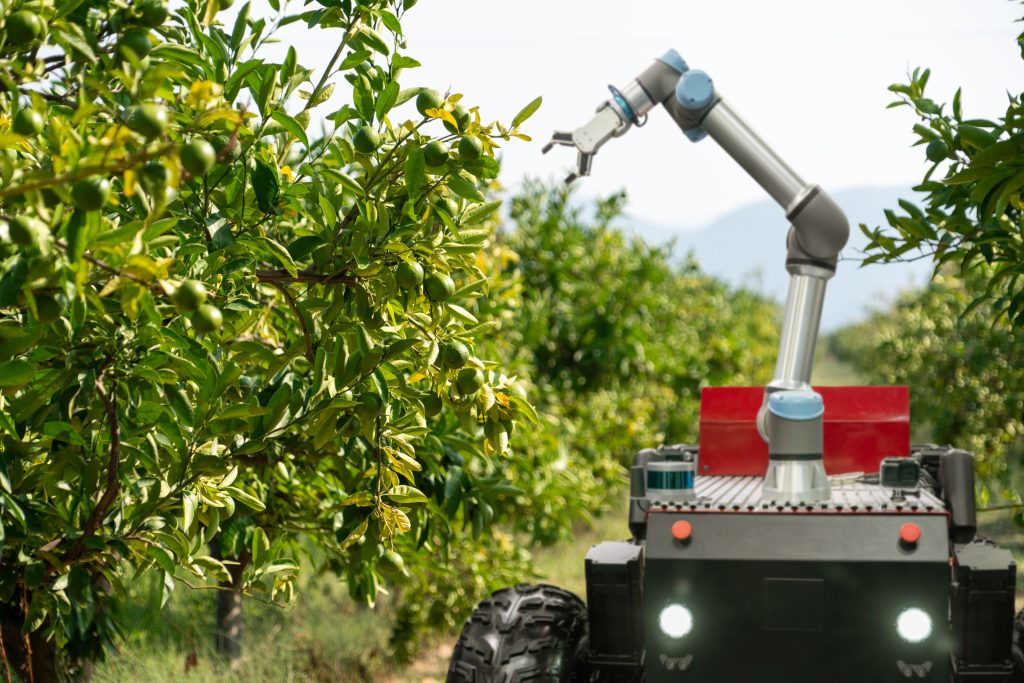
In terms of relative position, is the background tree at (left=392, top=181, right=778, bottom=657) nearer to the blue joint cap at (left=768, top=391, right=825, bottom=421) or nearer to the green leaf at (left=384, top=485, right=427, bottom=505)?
the blue joint cap at (left=768, top=391, right=825, bottom=421)

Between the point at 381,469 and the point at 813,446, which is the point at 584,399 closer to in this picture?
the point at 813,446

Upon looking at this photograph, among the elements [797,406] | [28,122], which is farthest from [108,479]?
[797,406]

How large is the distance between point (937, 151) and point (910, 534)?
113cm

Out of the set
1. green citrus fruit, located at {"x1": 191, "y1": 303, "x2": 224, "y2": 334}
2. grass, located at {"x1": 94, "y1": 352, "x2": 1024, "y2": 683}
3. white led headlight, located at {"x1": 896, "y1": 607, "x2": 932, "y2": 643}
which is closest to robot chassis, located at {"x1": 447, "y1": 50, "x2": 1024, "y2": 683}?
white led headlight, located at {"x1": 896, "y1": 607, "x2": 932, "y2": 643}

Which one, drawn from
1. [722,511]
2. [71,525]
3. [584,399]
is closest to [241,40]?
[71,525]

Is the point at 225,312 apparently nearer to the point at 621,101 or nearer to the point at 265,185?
the point at 265,185

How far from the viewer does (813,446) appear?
10.8 ft

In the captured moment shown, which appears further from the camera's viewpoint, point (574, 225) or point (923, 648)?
point (574, 225)

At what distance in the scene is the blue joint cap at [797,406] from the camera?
10.8 feet

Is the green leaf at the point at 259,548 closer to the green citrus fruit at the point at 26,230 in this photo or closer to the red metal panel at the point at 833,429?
the green citrus fruit at the point at 26,230

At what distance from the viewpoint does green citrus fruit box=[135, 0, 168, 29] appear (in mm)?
2127

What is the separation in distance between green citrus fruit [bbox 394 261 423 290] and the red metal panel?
231cm

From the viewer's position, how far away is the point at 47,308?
1724 millimetres

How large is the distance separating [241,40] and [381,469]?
1037mm
